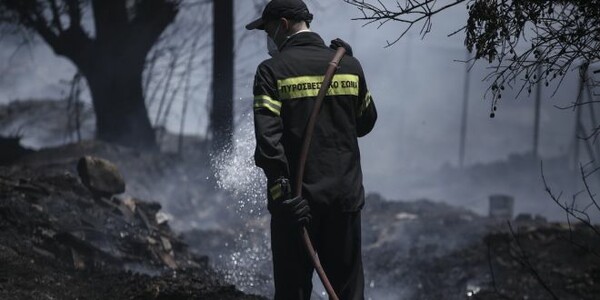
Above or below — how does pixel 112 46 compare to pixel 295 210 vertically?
above

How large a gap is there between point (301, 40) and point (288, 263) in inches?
45.6

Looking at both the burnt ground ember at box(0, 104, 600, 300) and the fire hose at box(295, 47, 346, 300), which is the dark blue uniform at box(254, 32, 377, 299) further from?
the burnt ground ember at box(0, 104, 600, 300)

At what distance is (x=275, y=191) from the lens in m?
3.71

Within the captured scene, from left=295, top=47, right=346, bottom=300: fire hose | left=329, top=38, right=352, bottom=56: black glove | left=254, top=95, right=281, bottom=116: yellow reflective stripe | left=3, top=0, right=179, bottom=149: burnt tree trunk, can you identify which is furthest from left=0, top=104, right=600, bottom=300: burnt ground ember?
left=254, top=95, right=281, bottom=116: yellow reflective stripe

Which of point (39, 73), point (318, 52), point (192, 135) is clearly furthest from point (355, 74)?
point (192, 135)

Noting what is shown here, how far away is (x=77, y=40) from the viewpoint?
13.7 metres

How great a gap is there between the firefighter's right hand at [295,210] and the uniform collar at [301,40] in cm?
84

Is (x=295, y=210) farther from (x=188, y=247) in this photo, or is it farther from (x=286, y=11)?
(x=188, y=247)

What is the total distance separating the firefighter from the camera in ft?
12.1

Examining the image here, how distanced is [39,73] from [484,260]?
31.2ft

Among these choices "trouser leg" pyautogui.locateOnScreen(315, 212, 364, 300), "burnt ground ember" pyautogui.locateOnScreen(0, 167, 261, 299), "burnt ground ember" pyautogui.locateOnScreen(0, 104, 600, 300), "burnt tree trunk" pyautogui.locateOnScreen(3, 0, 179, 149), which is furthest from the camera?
"burnt tree trunk" pyautogui.locateOnScreen(3, 0, 179, 149)

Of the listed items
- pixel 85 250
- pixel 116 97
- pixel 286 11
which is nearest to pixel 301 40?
pixel 286 11

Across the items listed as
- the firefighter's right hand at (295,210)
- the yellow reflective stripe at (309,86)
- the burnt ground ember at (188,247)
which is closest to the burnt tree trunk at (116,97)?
the burnt ground ember at (188,247)

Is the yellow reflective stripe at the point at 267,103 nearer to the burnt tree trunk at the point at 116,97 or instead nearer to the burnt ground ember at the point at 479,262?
the burnt ground ember at the point at 479,262
